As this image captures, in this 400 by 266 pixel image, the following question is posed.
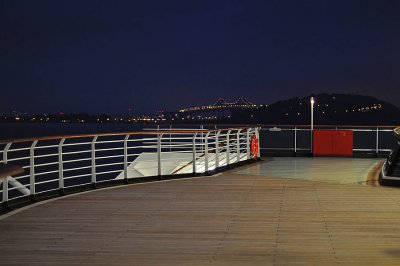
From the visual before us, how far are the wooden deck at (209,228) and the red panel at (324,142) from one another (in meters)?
8.96

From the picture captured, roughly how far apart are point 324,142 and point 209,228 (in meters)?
13.2

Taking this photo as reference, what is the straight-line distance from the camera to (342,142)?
19312mm

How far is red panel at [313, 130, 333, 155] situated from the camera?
19359 millimetres

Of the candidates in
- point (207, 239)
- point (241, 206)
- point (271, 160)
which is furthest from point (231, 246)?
point (271, 160)

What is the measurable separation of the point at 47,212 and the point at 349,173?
307 inches

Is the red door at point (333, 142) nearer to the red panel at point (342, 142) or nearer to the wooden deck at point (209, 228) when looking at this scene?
the red panel at point (342, 142)

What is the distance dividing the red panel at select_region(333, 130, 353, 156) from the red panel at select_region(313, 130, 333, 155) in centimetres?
13

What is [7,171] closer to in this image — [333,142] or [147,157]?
[333,142]

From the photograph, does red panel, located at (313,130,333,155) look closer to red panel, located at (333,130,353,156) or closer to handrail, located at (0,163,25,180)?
red panel, located at (333,130,353,156)

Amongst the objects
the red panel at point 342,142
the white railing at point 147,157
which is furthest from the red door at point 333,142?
the white railing at point 147,157

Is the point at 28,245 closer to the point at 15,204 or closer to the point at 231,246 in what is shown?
the point at 231,246

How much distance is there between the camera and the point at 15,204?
8.57 meters

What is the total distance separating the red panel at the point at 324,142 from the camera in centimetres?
1936

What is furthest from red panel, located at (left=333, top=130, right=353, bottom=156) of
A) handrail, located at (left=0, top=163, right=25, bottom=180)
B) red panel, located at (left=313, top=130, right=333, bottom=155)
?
handrail, located at (left=0, top=163, right=25, bottom=180)
